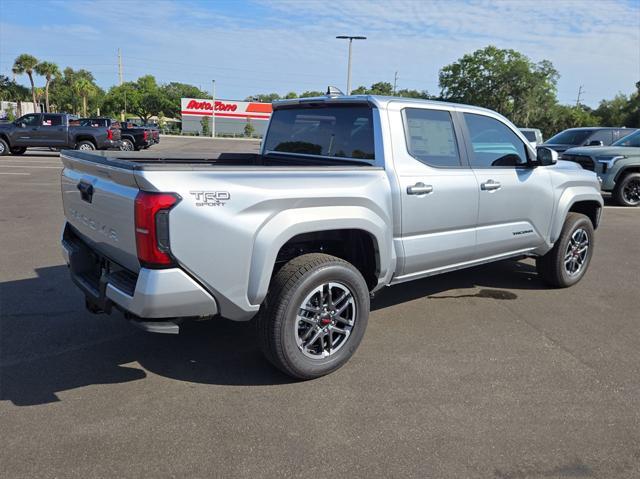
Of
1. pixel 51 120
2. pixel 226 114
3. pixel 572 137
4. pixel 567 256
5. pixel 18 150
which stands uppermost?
pixel 226 114

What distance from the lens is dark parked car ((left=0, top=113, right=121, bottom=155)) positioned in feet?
69.8

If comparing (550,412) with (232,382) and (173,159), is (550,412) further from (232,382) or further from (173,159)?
(173,159)

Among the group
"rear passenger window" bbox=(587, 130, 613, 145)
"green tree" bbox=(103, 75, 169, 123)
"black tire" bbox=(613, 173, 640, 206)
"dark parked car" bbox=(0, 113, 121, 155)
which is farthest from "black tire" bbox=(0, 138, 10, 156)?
"green tree" bbox=(103, 75, 169, 123)

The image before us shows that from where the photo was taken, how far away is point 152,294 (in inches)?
117

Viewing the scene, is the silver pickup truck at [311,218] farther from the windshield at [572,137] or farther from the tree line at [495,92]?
the tree line at [495,92]

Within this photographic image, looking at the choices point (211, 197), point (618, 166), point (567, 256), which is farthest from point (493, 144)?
point (618, 166)

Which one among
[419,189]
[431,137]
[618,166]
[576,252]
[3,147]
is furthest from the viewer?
[3,147]

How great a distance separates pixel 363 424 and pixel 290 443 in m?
0.46

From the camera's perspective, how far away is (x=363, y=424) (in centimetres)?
313

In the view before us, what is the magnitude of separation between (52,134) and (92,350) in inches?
789

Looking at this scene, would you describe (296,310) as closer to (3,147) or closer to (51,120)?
(51,120)

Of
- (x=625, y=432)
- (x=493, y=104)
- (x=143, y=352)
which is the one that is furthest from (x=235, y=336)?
(x=493, y=104)

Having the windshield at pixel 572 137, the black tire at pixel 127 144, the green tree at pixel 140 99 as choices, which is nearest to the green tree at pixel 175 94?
the green tree at pixel 140 99

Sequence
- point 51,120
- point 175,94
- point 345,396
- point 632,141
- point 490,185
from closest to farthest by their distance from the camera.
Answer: point 345,396 → point 490,185 → point 632,141 → point 51,120 → point 175,94
